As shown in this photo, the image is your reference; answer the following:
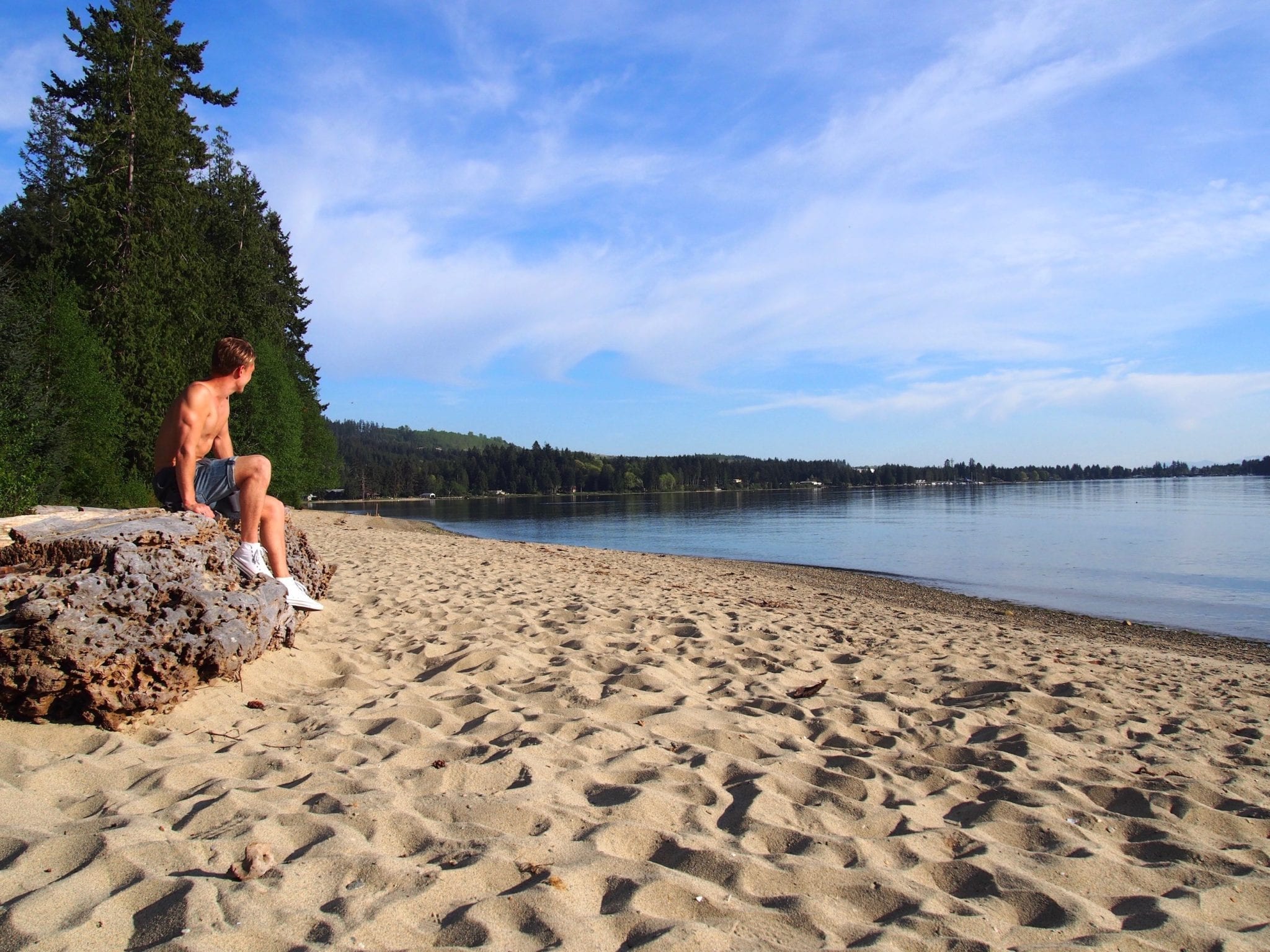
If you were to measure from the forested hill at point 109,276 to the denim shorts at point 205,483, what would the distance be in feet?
40.1

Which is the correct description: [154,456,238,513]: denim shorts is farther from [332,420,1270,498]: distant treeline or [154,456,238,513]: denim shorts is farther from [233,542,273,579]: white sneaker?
[332,420,1270,498]: distant treeline

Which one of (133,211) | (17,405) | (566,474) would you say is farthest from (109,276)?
(566,474)

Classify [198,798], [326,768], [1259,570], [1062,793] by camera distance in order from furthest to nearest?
[1259,570] → [1062,793] → [326,768] → [198,798]

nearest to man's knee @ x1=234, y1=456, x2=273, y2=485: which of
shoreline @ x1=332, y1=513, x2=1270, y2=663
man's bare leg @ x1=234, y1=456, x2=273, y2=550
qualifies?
man's bare leg @ x1=234, y1=456, x2=273, y2=550

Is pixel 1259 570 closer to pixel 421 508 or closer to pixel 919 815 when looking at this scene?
pixel 919 815

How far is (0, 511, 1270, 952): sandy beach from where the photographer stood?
233cm

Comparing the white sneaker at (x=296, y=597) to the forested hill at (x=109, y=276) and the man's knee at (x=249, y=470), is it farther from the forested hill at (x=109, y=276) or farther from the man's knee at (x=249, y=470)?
the forested hill at (x=109, y=276)

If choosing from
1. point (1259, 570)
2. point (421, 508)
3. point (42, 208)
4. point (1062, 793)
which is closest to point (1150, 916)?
point (1062, 793)

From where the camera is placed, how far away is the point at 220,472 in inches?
203

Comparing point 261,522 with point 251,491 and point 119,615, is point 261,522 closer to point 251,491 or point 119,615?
point 251,491

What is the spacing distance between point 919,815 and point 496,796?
192 cm

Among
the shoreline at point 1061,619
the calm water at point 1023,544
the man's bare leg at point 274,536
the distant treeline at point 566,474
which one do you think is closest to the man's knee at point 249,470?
the man's bare leg at point 274,536

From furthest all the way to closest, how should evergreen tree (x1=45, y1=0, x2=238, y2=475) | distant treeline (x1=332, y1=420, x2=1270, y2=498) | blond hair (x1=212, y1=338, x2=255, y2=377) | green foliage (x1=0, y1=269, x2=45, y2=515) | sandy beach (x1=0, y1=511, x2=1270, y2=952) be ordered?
1. distant treeline (x1=332, y1=420, x2=1270, y2=498)
2. evergreen tree (x1=45, y1=0, x2=238, y2=475)
3. green foliage (x1=0, y1=269, x2=45, y2=515)
4. blond hair (x1=212, y1=338, x2=255, y2=377)
5. sandy beach (x1=0, y1=511, x2=1270, y2=952)

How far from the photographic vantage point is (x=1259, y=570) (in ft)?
71.5
